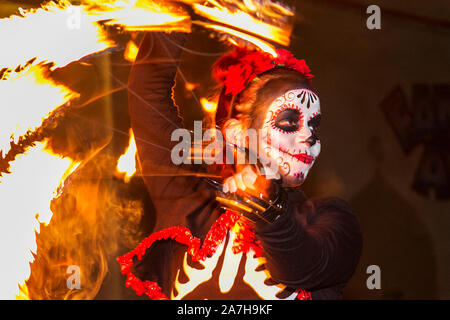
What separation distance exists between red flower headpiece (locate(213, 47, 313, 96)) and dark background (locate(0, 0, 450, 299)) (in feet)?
0.93

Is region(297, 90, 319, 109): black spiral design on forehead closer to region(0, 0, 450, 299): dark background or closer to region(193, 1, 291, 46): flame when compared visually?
region(193, 1, 291, 46): flame

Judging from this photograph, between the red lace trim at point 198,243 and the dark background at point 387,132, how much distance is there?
41 centimetres

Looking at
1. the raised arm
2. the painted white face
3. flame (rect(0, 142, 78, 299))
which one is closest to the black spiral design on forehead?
the painted white face

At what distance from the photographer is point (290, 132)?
3.51 ft

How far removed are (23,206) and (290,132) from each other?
2.15ft

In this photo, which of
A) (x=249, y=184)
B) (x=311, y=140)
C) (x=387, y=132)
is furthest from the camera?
(x=387, y=132)

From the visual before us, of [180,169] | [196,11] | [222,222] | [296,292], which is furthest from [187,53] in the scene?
[296,292]

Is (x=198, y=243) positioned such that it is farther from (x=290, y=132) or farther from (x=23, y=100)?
(x=23, y=100)

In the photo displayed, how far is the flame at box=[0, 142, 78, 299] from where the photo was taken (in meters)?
1.14

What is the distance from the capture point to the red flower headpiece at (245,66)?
1096mm

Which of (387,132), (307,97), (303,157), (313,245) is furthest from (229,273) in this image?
(387,132)

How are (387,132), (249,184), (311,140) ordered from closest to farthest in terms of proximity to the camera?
1. (249,184)
2. (311,140)
3. (387,132)

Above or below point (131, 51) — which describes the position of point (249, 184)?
below
